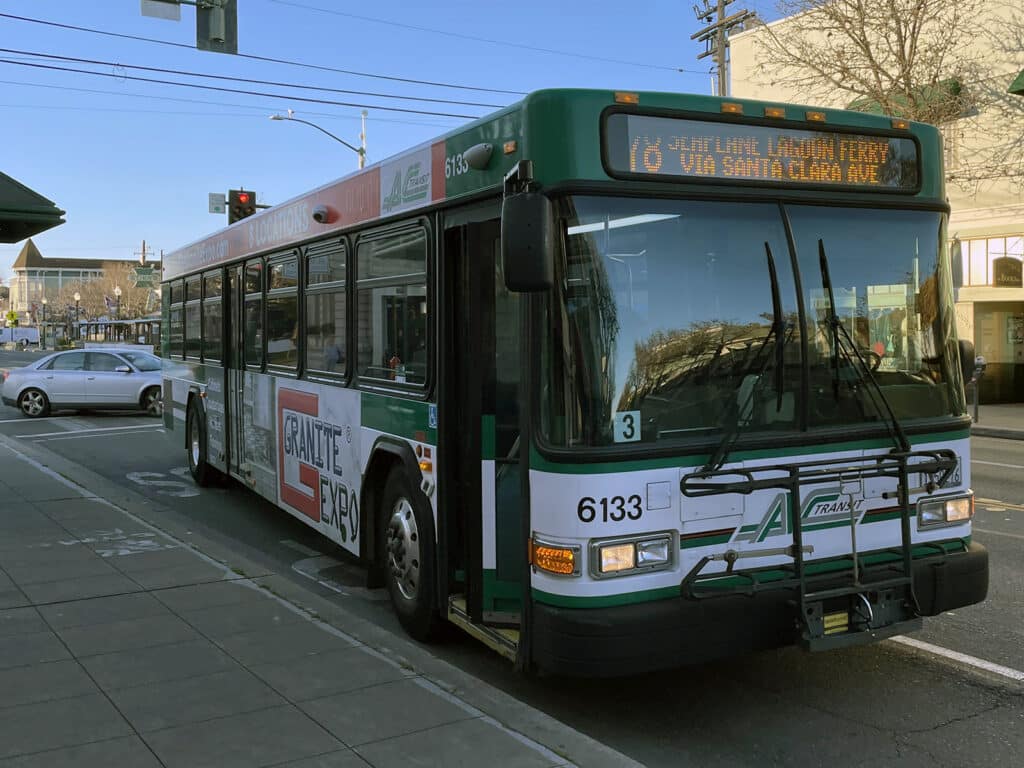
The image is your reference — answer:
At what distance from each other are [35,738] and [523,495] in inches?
94.0

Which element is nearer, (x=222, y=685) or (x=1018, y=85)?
(x=222, y=685)

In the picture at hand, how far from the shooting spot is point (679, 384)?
180 inches

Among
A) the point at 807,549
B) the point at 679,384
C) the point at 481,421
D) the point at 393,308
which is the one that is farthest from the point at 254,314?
the point at 807,549

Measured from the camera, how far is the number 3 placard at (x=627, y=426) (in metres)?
4.47

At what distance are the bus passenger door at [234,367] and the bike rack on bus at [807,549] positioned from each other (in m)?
6.66

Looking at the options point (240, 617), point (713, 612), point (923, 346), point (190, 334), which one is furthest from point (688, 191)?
point (190, 334)

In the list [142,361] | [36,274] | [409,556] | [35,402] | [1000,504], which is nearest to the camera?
[409,556]

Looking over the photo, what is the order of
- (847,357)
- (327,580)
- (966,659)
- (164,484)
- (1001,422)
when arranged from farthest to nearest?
(1001,422) → (164,484) → (327,580) → (966,659) → (847,357)

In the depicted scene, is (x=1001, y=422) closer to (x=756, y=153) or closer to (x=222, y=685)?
(x=756, y=153)

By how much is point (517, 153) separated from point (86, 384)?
2044 centimetres

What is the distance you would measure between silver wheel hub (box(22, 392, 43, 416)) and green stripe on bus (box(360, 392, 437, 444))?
18.9 m

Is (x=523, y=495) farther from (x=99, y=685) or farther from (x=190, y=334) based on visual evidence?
(x=190, y=334)

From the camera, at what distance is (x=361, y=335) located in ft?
22.7

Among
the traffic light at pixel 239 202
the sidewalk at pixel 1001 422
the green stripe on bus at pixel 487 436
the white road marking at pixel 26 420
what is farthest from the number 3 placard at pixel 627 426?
the traffic light at pixel 239 202
